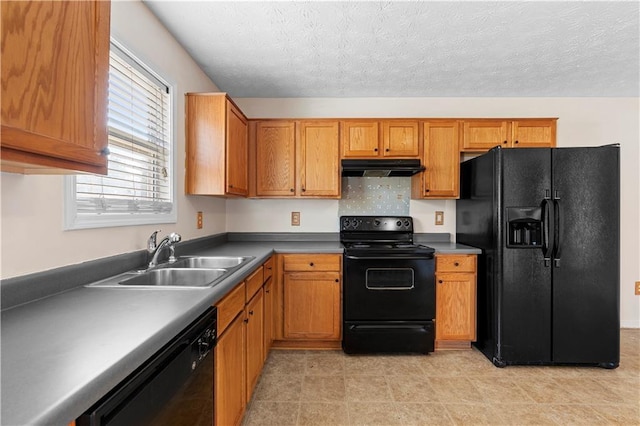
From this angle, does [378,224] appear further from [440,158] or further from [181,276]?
[181,276]

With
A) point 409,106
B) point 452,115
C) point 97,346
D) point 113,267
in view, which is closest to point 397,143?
point 409,106

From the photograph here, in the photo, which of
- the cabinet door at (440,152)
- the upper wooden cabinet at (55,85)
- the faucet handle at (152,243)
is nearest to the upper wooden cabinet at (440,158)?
the cabinet door at (440,152)

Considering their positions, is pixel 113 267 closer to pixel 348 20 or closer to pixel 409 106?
pixel 348 20

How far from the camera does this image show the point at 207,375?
4.03 feet

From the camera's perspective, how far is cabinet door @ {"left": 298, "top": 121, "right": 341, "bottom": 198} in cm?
303

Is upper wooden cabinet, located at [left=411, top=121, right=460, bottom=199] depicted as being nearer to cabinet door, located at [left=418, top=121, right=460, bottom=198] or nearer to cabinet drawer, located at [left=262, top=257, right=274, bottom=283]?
cabinet door, located at [left=418, top=121, right=460, bottom=198]

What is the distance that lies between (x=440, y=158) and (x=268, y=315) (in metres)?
2.11

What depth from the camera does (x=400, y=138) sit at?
3020mm

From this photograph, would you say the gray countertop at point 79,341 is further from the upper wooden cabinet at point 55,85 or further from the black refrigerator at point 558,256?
the black refrigerator at point 558,256

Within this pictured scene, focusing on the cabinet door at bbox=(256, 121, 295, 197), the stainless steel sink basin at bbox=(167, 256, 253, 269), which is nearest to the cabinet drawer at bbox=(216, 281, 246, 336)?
the stainless steel sink basin at bbox=(167, 256, 253, 269)

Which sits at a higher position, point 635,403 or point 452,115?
point 452,115

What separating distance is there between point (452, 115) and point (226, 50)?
2273mm

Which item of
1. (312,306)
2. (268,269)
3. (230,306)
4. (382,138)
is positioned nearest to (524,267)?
(382,138)

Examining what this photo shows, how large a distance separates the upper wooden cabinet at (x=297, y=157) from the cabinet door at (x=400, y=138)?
1.55 feet
